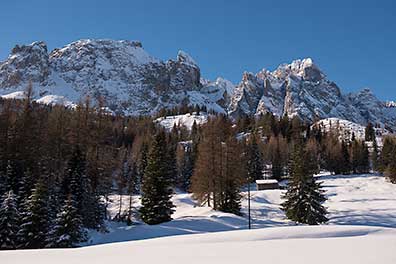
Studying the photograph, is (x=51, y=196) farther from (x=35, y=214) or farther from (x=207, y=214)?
(x=207, y=214)

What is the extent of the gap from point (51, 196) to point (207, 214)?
44.1 feet

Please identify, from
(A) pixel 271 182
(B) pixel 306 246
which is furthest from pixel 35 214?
(A) pixel 271 182

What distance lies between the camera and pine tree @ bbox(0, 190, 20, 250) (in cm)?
2188

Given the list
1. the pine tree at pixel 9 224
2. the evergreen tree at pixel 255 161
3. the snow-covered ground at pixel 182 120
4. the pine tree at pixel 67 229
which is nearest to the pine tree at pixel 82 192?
the pine tree at pixel 67 229

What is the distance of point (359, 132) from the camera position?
577 feet

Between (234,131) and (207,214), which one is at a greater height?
(234,131)

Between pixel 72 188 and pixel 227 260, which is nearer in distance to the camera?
pixel 227 260

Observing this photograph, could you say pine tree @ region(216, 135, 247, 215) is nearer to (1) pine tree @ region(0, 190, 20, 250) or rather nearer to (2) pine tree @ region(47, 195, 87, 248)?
(2) pine tree @ region(47, 195, 87, 248)

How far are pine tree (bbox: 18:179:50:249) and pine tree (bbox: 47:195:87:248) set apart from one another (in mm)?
655

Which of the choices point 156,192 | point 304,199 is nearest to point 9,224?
point 156,192

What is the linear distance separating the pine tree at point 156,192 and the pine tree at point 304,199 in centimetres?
1005

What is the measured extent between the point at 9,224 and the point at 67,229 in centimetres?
315

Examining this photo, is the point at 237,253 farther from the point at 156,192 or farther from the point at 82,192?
the point at 156,192

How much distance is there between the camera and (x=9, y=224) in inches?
865
